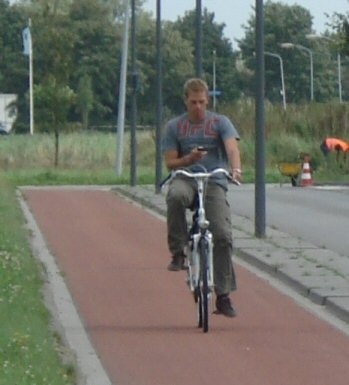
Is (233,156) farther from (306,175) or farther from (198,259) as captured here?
(306,175)

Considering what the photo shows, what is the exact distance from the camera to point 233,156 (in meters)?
12.1

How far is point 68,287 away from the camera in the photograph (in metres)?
15.8

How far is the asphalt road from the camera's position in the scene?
22953 millimetres

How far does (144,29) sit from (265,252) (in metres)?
68.4

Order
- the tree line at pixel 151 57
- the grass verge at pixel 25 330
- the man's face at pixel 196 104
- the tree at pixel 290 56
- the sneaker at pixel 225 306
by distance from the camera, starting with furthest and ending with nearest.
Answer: the tree at pixel 290 56
the tree line at pixel 151 57
the sneaker at pixel 225 306
the man's face at pixel 196 104
the grass verge at pixel 25 330

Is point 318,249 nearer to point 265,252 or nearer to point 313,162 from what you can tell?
point 265,252

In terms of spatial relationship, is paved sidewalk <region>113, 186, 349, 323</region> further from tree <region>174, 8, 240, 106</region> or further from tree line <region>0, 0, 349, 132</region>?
tree <region>174, 8, 240, 106</region>

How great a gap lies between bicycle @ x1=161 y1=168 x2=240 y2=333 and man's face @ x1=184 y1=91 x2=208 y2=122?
46 cm

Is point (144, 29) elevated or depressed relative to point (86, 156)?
elevated

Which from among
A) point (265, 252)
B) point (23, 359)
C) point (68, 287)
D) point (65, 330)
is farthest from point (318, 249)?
point (23, 359)

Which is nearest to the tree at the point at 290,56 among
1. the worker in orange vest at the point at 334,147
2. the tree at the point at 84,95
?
the tree at the point at 84,95

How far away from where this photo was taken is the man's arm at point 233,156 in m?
12.0

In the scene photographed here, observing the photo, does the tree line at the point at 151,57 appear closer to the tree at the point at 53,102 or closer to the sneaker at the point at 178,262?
the tree at the point at 53,102

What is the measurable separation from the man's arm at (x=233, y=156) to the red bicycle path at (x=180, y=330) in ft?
4.21
